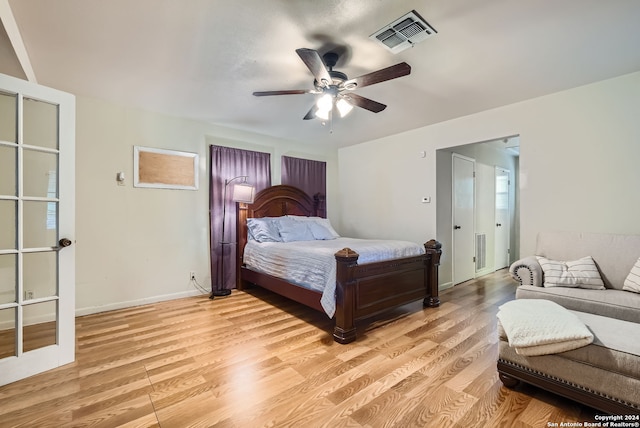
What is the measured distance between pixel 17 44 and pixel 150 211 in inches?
78.7

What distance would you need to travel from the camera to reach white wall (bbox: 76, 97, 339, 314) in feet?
10.6

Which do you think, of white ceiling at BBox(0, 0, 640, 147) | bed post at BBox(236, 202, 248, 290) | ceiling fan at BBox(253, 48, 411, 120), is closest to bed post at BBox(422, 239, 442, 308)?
white ceiling at BBox(0, 0, 640, 147)

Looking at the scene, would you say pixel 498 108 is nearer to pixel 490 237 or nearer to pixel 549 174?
pixel 549 174

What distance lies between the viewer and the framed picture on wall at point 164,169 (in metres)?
3.56

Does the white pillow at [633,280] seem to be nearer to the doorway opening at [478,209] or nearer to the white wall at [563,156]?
the white wall at [563,156]

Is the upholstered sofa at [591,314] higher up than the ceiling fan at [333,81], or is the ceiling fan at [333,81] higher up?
the ceiling fan at [333,81]

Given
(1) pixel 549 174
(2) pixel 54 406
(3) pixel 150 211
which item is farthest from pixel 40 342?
(1) pixel 549 174

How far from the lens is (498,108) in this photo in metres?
3.48

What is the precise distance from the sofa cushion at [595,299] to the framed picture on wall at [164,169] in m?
4.12

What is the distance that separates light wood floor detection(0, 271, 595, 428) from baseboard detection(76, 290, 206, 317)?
0.54 ft

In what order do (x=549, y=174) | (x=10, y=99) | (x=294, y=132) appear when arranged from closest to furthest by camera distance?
(x=10, y=99), (x=549, y=174), (x=294, y=132)

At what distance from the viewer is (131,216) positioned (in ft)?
11.5

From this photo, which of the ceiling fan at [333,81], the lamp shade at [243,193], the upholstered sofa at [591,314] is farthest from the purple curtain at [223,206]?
the upholstered sofa at [591,314]

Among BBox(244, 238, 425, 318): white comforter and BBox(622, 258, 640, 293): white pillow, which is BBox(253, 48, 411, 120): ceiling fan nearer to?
BBox(244, 238, 425, 318): white comforter
